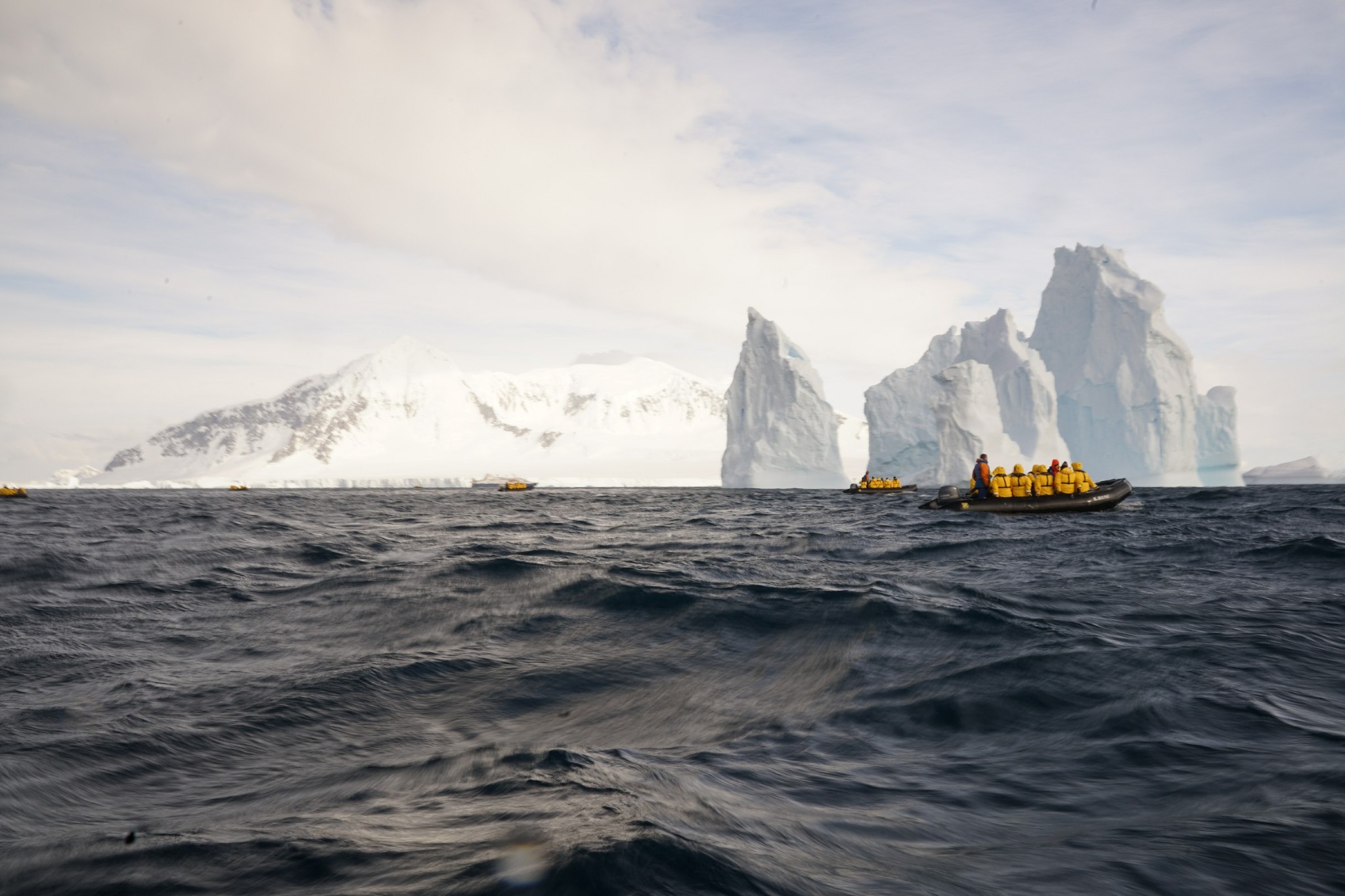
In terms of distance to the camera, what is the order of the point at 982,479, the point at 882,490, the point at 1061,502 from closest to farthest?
the point at 1061,502 → the point at 982,479 → the point at 882,490

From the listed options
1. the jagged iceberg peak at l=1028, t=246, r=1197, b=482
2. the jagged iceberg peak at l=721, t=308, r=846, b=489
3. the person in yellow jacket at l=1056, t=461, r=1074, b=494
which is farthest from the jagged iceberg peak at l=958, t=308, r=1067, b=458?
the person in yellow jacket at l=1056, t=461, r=1074, b=494

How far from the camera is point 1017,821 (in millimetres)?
4254

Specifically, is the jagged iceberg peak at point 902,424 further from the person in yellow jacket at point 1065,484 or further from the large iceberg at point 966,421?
the person in yellow jacket at point 1065,484

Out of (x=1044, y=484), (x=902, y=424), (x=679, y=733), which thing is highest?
(x=902, y=424)

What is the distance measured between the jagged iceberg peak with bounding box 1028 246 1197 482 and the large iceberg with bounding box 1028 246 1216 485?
0.22ft

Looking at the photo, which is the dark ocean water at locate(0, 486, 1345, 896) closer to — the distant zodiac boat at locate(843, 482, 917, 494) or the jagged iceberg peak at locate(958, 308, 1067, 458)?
the distant zodiac boat at locate(843, 482, 917, 494)

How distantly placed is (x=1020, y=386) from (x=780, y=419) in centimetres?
2436

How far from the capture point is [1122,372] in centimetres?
6838

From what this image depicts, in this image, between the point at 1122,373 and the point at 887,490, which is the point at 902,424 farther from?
the point at 887,490

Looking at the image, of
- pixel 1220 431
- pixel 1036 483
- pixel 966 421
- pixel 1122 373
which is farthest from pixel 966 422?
pixel 1036 483

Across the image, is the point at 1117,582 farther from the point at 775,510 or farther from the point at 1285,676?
the point at 775,510

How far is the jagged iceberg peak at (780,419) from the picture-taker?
273 feet

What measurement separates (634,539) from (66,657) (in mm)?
15486

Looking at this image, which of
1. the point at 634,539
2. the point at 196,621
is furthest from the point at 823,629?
the point at 634,539
